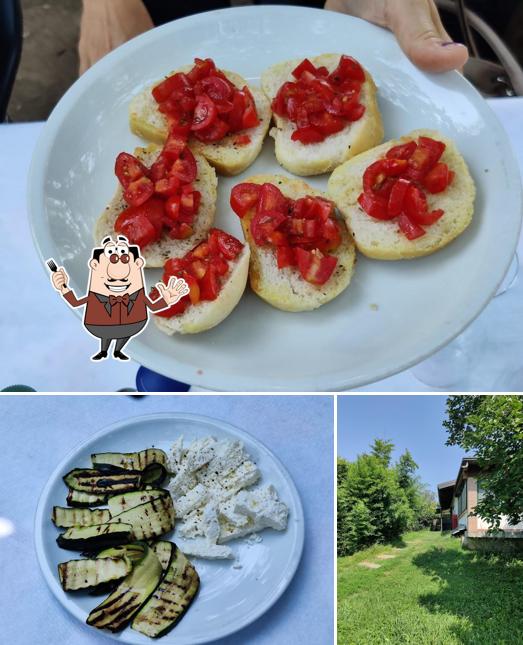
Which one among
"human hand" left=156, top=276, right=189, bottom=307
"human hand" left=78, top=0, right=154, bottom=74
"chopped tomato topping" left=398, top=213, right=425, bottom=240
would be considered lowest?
"chopped tomato topping" left=398, top=213, right=425, bottom=240

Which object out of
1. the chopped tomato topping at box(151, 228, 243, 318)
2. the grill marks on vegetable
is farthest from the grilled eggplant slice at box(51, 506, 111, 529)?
the chopped tomato topping at box(151, 228, 243, 318)

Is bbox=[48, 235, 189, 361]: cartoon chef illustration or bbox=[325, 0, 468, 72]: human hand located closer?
bbox=[48, 235, 189, 361]: cartoon chef illustration

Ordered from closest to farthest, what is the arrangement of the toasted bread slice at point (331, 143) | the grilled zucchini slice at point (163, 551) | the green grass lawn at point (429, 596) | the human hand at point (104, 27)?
the green grass lawn at point (429, 596) < the grilled zucchini slice at point (163, 551) < the toasted bread slice at point (331, 143) < the human hand at point (104, 27)

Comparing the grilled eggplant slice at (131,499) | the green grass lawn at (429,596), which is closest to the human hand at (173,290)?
the grilled eggplant slice at (131,499)

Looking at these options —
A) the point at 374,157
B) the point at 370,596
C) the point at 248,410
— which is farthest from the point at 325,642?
the point at 374,157

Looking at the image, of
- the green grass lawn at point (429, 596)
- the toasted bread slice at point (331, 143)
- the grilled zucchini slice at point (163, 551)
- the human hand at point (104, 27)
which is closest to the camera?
the green grass lawn at point (429, 596)

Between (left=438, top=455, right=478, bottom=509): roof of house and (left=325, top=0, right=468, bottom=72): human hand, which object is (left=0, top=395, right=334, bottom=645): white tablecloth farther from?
(left=325, top=0, right=468, bottom=72): human hand

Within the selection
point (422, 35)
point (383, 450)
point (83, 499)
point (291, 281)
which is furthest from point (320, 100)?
point (83, 499)

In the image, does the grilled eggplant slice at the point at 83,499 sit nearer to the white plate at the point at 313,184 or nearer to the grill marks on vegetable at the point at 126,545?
the grill marks on vegetable at the point at 126,545
